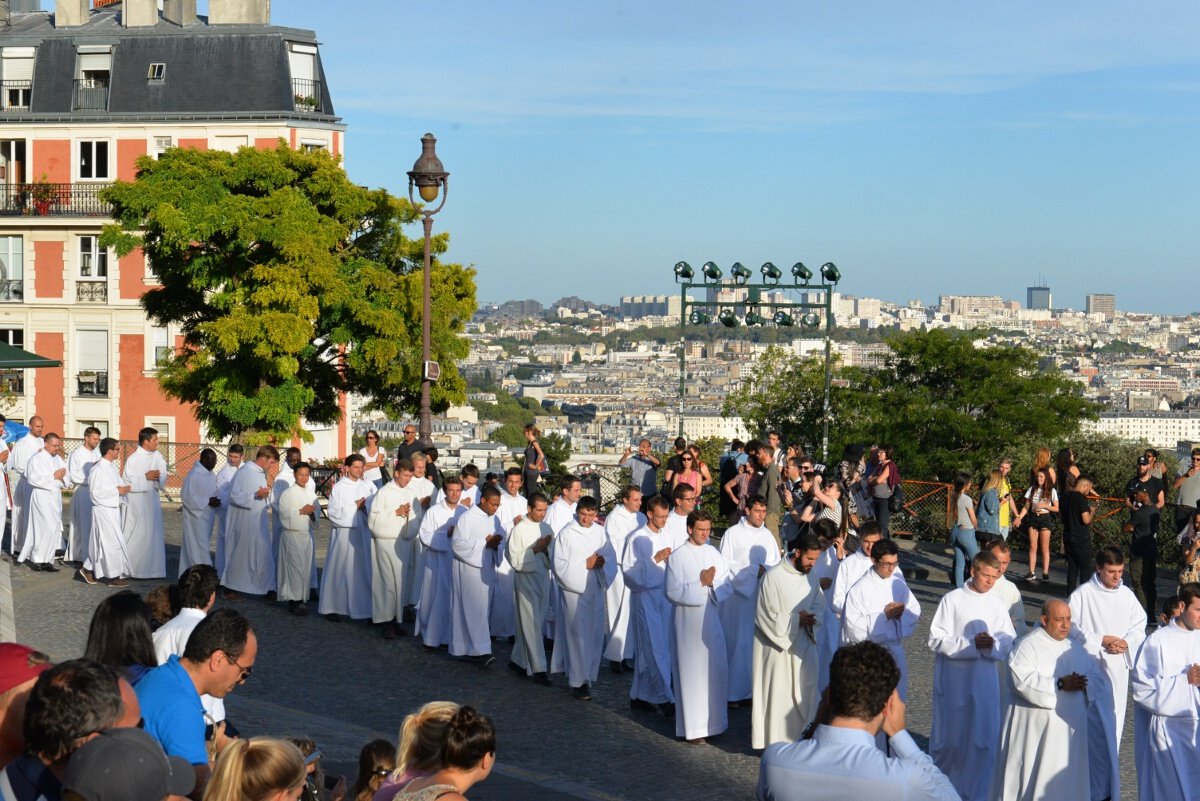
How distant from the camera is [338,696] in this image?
13.8 metres

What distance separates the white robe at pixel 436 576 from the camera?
15867 mm

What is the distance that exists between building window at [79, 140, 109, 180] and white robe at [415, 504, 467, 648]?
3772 cm

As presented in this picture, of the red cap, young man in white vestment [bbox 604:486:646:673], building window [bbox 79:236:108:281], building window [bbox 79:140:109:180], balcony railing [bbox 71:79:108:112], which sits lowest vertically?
young man in white vestment [bbox 604:486:646:673]

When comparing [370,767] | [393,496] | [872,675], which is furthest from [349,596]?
[872,675]

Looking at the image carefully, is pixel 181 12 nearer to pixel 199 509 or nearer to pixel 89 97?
pixel 89 97

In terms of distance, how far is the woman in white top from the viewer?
18.9 meters

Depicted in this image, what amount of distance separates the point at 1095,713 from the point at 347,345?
24.1 m

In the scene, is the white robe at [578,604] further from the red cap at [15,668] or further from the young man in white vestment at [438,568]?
the red cap at [15,668]

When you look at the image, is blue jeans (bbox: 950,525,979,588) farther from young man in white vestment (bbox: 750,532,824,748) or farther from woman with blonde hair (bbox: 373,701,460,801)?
woman with blonde hair (bbox: 373,701,460,801)

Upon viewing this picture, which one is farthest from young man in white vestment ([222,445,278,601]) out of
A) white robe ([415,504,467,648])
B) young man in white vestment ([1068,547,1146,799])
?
young man in white vestment ([1068,547,1146,799])

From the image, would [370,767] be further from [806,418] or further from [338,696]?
[806,418]

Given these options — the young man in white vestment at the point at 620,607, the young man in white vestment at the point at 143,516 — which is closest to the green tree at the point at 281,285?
the young man in white vestment at the point at 143,516

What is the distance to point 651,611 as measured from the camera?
1386 cm

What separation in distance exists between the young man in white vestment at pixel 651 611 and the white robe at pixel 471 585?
1.79 m
